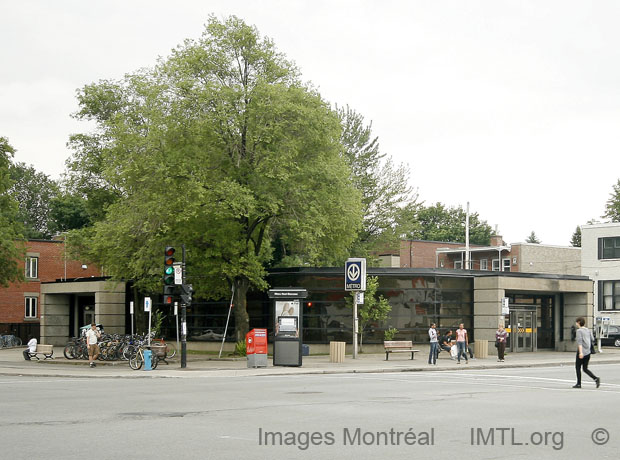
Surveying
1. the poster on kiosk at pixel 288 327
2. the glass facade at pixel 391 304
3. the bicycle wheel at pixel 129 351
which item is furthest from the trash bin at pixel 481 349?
the bicycle wheel at pixel 129 351

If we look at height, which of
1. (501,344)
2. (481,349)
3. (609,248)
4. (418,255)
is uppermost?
(609,248)

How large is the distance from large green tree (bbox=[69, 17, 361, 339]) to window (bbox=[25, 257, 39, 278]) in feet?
99.2

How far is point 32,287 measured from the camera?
6962 centimetres

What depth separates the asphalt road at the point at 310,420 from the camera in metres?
11.4

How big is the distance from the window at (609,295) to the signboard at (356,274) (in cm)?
3517

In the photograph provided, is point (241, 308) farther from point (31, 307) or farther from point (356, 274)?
point (31, 307)

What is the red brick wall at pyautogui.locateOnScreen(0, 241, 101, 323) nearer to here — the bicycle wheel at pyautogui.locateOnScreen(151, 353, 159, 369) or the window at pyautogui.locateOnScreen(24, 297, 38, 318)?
the window at pyautogui.locateOnScreen(24, 297, 38, 318)

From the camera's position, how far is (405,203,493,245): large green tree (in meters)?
105

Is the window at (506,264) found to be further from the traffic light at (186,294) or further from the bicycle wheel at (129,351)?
the traffic light at (186,294)

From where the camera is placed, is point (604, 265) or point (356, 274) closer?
point (356, 274)

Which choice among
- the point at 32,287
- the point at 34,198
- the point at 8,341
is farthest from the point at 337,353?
the point at 34,198

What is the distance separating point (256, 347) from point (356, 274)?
7.52 meters

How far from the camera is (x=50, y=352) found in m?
41.5

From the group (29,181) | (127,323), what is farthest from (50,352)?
(29,181)
